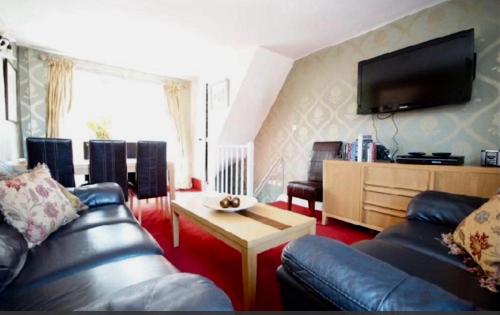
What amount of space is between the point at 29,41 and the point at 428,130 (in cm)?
490

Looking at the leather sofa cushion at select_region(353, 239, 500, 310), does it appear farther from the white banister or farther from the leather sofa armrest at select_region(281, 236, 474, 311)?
the white banister

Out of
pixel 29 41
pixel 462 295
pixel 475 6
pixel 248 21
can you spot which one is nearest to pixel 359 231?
pixel 462 295

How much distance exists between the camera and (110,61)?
11.8 feet

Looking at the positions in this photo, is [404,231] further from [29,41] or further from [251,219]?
[29,41]

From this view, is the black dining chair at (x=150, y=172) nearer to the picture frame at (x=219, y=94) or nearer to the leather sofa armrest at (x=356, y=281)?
the picture frame at (x=219, y=94)

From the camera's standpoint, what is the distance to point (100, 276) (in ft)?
2.79

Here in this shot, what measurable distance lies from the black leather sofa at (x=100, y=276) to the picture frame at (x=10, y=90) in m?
2.37

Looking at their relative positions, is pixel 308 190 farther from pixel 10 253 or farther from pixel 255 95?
pixel 10 253

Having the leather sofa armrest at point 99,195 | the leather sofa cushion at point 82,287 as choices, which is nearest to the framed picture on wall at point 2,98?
the leather sofa armrest at point 99,195

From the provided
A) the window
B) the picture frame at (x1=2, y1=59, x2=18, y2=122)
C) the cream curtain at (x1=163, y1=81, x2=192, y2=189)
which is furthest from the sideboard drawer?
the picture frame at (x1=2, y1=59, x2=18, y2=122)

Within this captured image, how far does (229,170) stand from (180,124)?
4.97ft

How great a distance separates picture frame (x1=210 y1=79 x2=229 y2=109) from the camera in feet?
11.6

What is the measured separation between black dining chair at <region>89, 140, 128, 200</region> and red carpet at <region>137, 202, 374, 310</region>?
65 cm

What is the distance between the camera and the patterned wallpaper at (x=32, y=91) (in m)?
3.09
